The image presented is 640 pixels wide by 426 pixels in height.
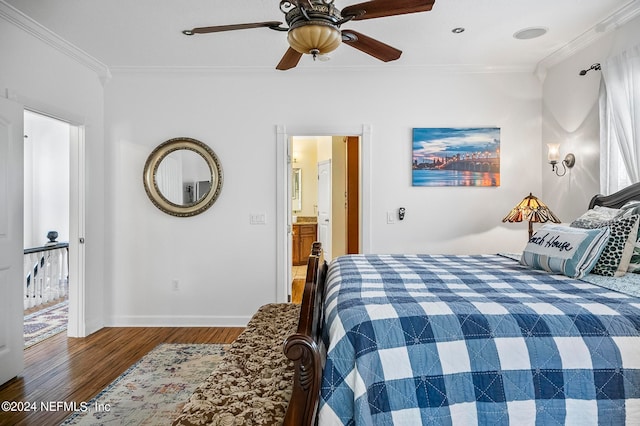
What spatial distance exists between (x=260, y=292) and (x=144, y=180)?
1.68m

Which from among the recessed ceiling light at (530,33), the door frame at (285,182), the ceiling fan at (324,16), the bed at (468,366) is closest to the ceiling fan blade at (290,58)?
the ceiling fan at (324,16)

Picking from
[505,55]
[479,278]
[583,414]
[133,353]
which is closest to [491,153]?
[505,55]

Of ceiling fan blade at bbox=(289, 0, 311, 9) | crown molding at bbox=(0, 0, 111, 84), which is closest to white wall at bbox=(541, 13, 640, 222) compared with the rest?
ceiling fan blade at bbox=(289, 0, 311, 9)

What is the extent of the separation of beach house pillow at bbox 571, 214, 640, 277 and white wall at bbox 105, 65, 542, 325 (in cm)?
193

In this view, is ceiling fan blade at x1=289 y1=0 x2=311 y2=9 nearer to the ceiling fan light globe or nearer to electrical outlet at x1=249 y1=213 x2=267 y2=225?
the ceiling fan light globe

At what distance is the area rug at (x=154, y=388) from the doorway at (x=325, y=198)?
2.05m

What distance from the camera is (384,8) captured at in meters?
1.89

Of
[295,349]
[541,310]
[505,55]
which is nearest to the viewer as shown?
[295,349]

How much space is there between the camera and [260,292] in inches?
161

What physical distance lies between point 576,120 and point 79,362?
15.6ft

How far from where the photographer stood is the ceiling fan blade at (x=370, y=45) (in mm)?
2113

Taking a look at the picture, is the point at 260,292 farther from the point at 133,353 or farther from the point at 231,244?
the point at 133,353

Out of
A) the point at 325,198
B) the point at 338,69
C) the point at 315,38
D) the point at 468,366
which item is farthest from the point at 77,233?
the point at 325,198

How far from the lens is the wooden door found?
2793 mm
